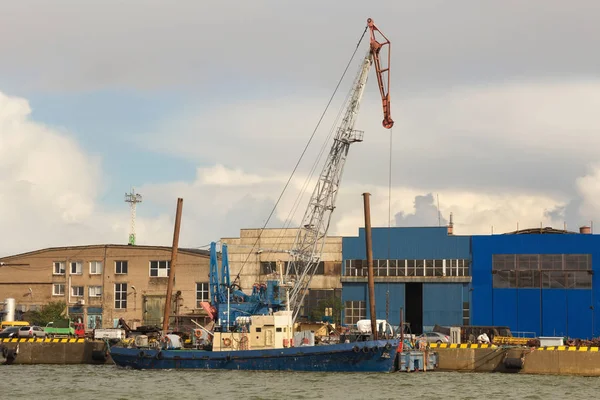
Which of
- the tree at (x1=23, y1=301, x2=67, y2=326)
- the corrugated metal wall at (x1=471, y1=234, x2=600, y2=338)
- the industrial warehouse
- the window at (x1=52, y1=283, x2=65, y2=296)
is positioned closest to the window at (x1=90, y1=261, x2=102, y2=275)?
the industrial warehouse

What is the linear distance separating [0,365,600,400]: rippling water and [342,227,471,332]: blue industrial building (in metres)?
28.0

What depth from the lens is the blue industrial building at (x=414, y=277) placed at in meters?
88.6

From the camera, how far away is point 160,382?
2178 inches

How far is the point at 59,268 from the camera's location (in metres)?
100

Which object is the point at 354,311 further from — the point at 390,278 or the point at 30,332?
the point at 30,332

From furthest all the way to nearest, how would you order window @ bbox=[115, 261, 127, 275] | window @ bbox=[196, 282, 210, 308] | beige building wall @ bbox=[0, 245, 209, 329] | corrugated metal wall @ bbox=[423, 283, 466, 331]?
1. window @ bbox=[115, 261, 127, 275]
2. beige building wall @ bbox=[0, 245, 209, 329]
3. window @ bbox=[196, 282, 210, 308]
4. corrugated metal wall @ bbox=[423, 283, 466, 331]

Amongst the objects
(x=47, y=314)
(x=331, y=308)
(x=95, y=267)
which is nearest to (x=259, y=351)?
(x=331, y=308)

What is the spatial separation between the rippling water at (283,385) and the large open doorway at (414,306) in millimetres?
30400

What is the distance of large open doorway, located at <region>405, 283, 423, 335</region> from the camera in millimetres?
91250

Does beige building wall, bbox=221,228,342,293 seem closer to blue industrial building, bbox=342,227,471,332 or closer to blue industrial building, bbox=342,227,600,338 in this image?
blue industrial building, bbox=342,227,600,338

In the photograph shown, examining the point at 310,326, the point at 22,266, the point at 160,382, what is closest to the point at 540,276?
the point at 310,326

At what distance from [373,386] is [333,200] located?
30086mm

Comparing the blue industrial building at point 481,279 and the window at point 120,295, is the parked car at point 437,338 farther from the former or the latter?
the window at point 120,295

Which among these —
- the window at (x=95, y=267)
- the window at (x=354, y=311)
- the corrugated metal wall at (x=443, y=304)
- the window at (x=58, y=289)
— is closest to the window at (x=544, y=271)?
the corrugated metal wall at (x=443, y=304)
